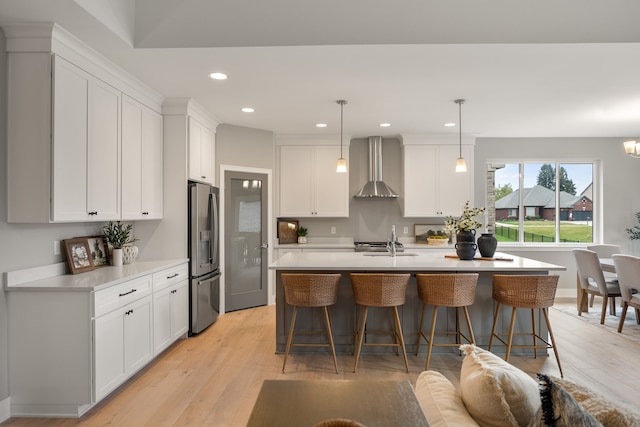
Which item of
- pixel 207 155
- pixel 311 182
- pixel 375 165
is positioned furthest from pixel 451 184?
pixel 207 155

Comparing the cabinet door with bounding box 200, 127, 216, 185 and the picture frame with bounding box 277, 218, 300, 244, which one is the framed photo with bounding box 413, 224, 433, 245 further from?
the cabinet door with bounding box 200, 127, 216, 185

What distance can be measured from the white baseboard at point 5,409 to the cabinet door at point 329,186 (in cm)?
435

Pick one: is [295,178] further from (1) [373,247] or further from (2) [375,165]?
(1) [373,247]

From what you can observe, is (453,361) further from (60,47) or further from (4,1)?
(4,1)

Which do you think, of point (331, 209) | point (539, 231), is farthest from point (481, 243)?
point (539, 231)

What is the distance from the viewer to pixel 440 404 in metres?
1.21

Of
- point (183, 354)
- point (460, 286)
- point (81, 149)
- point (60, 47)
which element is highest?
point (60, 47)

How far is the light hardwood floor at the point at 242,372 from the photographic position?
2709 mm

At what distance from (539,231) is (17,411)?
275 inches

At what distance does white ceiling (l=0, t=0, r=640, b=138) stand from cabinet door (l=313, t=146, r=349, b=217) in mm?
2276

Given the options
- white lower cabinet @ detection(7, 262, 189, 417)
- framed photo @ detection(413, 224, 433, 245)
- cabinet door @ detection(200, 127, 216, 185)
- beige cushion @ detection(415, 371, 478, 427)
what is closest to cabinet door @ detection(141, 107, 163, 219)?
cabinet door @ detection(200, 127, 216, 185)

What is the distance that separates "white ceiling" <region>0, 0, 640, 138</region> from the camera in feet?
9.56

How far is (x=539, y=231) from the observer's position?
664cm

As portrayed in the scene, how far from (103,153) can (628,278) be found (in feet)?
17.9
